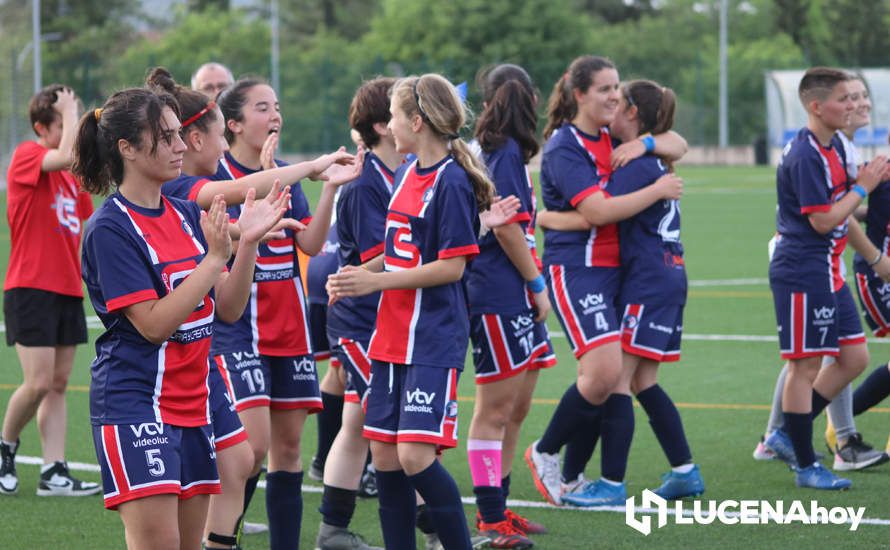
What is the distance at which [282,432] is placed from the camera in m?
5.28

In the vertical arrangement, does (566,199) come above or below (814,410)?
above

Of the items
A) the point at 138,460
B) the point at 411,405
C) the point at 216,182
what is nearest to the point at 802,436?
the point at 411,405

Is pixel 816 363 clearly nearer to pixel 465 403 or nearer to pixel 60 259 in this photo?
pixel 465 403

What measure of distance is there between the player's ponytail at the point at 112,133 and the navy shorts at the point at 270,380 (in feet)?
4.07

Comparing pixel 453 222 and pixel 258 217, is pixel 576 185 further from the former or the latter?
pixel 258 217

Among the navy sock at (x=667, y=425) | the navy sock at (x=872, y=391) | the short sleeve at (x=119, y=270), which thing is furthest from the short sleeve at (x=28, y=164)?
the navy sock at (x=872, y=391)

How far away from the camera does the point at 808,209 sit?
21.2 ft

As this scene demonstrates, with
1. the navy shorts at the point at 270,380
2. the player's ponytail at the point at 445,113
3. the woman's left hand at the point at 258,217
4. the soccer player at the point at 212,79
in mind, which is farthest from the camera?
the soccer player at the point at 212,79

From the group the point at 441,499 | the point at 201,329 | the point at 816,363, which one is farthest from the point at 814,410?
the point at 201,329

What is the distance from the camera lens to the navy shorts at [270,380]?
5105 millimetres

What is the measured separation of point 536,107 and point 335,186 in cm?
131

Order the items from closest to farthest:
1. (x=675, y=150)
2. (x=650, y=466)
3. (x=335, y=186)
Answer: (x=335, y=186), (x=675, y=150), (x=650, y=466)

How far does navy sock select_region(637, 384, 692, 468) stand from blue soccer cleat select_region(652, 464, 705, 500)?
0.06m

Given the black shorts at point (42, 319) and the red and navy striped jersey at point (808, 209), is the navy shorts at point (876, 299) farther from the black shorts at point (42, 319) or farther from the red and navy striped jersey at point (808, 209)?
the black shorts at point (42, 319)
